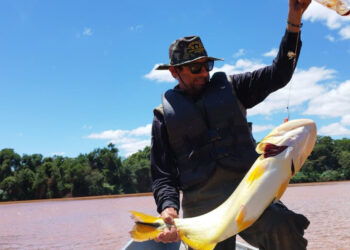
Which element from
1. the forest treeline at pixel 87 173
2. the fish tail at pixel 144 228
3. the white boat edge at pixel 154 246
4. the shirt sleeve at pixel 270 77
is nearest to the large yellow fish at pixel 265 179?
the fish tail at pixel 144 228

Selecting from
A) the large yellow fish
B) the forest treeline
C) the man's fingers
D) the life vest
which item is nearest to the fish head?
the large yellow fish

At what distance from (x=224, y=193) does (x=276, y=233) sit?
1.74 feet

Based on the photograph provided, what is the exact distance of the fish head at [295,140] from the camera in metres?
1.92

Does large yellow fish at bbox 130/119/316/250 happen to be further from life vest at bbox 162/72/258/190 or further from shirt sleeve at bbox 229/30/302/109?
shirt sleeve at bbox 229/30/302/109

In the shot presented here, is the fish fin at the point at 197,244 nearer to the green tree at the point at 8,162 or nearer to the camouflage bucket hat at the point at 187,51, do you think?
the camouflage bucket hat at the point at 187,51

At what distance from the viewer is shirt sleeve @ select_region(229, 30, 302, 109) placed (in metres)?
2.49

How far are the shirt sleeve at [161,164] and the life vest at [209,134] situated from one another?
0.08m

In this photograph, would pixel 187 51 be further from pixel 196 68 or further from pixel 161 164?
pixel 161 164

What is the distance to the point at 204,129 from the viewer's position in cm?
283

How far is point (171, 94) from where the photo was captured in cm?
305

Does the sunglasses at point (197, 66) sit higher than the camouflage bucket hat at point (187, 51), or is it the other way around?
the camouflage bucket hat at point (187, 51)

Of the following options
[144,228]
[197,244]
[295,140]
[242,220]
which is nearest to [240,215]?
[242,220]

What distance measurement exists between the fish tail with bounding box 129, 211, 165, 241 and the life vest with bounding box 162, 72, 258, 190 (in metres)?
0.53

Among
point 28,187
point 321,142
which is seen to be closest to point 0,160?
point 28,187
